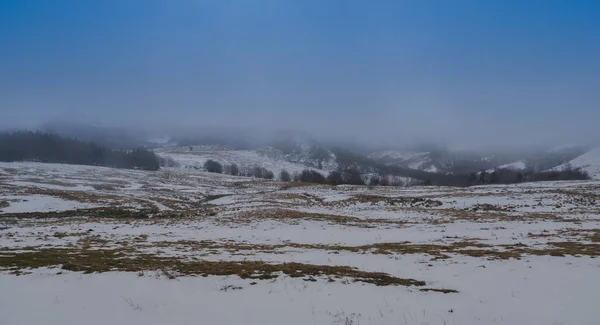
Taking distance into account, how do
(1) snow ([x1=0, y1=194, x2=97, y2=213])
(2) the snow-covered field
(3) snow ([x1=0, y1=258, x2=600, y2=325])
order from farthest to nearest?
(1) snow ([x1=0, y1=194, x2=97, y2=213]) < (2) the snow-covered field < (3) snow ([x1=0, y1=258, x2=600, y2=325])

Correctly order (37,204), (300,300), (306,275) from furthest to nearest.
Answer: (37,204)
(306,275)
(300,300)

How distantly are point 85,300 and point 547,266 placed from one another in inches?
693

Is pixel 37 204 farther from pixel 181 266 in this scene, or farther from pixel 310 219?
pixel 181 266

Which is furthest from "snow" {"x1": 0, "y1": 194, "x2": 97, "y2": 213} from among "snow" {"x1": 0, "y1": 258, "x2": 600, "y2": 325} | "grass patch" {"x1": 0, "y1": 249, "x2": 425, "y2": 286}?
"snow" {"x1": 0, "y1": 258, "x2": 600, "y2": 325}

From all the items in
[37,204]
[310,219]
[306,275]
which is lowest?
[310,219]

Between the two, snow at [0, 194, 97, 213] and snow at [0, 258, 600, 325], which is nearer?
snow at [0, 258, 600, 325]

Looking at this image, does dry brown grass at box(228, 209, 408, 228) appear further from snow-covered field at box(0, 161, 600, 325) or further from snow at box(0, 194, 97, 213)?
snow at box(0, 194, 97, 213)

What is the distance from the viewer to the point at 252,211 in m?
41.5

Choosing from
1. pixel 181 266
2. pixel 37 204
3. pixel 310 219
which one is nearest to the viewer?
pixel 181 266

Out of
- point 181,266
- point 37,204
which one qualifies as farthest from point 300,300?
point 37,204

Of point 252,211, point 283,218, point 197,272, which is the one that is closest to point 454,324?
point 197,272

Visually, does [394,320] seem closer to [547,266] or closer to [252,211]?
[547,266]

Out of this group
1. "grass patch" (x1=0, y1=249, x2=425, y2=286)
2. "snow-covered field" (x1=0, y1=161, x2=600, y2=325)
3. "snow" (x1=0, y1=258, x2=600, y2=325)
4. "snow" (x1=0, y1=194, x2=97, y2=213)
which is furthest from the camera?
"snow" (x1=0, y1=194, x2=97, y2=213)

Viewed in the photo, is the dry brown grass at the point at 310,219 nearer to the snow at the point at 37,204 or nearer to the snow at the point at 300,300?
the snow at the point at 300,300
